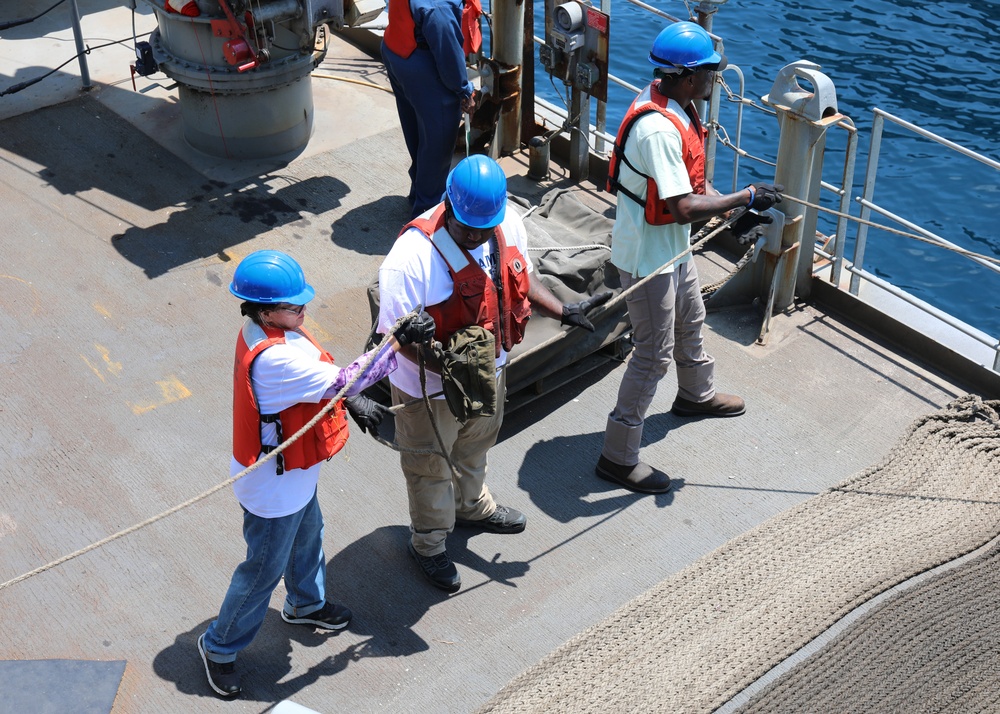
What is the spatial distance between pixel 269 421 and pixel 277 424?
31 mm

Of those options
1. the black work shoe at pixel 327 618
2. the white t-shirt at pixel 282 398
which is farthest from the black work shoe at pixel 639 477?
the white t-shirt at pixel 282 398

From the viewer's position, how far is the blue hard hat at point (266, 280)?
3682mm

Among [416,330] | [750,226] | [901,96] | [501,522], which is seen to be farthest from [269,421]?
[901,96]

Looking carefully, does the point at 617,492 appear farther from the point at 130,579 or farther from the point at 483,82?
the point at 483,82

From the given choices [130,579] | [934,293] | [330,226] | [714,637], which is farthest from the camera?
[934,293]

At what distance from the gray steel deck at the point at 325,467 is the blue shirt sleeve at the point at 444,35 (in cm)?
113

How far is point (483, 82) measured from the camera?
7.48 m

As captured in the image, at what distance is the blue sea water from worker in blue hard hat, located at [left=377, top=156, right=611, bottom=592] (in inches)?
227

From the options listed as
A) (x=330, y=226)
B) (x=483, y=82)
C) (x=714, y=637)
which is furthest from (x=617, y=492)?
(x=483, y=82)

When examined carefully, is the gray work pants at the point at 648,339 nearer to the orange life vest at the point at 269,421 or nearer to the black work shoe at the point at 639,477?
the black work shoe at the point at 639,477

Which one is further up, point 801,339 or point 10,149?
point 10,149

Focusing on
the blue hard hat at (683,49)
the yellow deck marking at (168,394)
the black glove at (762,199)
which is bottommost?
the yellow deck marking at (168,394)

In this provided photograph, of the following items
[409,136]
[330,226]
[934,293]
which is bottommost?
[934,293]

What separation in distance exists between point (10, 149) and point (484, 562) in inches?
206
